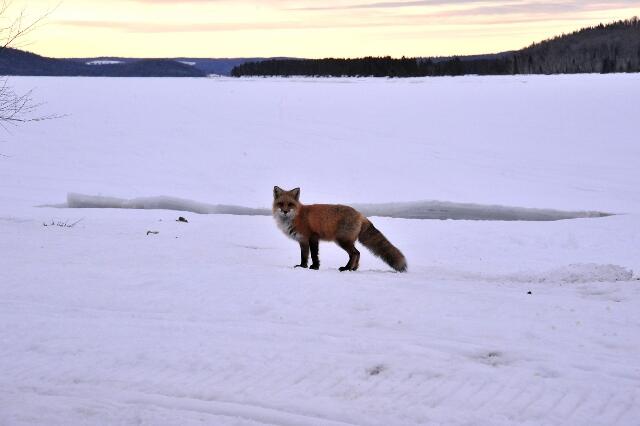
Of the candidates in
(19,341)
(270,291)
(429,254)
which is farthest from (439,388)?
(429,254)

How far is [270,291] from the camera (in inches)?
274

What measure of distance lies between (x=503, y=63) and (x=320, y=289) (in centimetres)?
7356

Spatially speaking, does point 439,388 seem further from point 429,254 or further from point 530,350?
point 429,254

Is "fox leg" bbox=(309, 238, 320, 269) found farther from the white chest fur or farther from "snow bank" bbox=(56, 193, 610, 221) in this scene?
"snow bank" bbox=(56, 193, 610, 221)

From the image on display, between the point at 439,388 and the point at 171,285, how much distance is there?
347cm

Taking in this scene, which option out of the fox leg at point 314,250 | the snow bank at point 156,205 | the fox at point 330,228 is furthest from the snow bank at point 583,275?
the snow bank at point 156,205

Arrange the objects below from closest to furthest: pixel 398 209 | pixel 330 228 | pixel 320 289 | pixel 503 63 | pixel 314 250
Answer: pixel 320 289, pixel 330 228, pixel 314 250, pixel 398 209, pixel 503 63

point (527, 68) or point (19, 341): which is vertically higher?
point (527, 68)

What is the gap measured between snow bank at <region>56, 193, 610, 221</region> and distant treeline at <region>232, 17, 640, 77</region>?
56716 millimetres

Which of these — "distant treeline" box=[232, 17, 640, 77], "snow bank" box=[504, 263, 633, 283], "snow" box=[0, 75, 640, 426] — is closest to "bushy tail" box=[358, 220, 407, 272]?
"snow" box=[0, 75, 640, 426]

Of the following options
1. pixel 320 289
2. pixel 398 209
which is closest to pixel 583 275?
pixel 320 289

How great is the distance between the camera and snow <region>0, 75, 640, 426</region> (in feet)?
14.8

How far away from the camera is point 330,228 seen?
8289 millimetres

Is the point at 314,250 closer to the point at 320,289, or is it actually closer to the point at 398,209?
the point at 320,289
